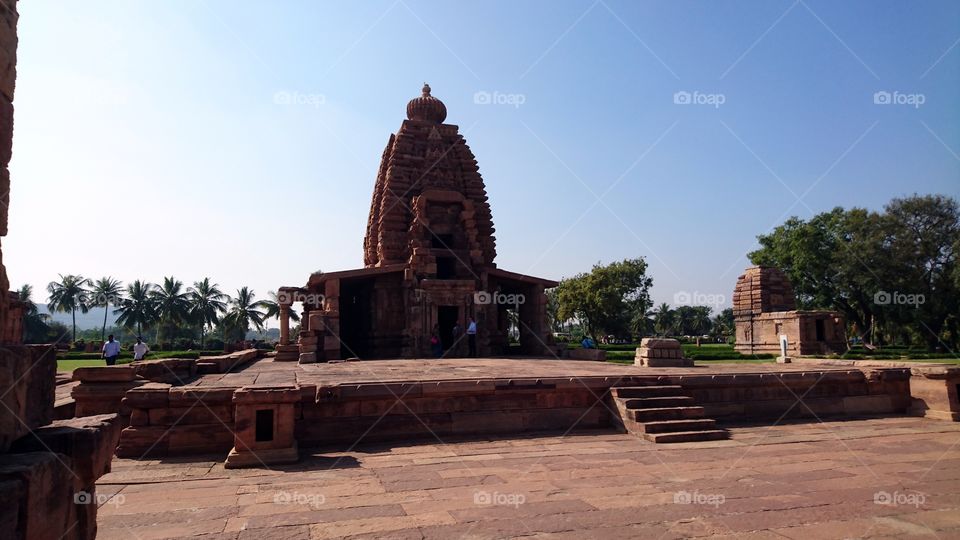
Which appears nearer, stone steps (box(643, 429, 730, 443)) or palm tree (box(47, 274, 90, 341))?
stone steps (box(643, 429, 730, 443))

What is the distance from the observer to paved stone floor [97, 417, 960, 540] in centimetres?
453

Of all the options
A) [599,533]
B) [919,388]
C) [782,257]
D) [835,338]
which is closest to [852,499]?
[599,533]

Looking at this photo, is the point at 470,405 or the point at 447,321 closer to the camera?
the point at 470,405

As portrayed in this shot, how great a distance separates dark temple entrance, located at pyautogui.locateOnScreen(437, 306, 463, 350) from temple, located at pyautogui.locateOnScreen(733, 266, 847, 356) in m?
15.9

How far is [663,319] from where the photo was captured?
91.9 m

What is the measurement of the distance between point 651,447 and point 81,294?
217 feet

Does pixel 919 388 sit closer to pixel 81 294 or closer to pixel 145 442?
pixel 145 442

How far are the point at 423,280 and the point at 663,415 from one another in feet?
44.9

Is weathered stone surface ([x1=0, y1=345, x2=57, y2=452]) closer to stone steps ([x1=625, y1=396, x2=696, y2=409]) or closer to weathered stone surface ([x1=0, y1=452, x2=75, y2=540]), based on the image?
weathered stone surface ([x1=0, y1=452, x2=75, y2=540])

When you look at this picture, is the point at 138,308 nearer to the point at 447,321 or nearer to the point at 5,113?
the point at 447,321

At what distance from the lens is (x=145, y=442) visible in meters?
7.58

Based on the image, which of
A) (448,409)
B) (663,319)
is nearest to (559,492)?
(448,409)

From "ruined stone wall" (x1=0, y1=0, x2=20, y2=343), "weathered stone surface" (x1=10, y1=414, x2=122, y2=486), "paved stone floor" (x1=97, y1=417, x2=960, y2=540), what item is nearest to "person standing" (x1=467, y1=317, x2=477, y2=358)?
"paved stone floor" (x1=97, y1=417, x2=960, y2=540)

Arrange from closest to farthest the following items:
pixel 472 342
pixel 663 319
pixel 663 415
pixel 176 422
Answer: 1. pixel 176 422
2. pixel 663 415
3. pixel 472 342
4. pixel 663 319
